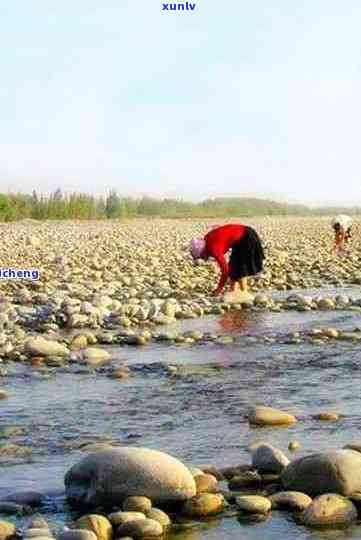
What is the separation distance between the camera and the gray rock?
16.4 feet

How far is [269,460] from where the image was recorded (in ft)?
16.5

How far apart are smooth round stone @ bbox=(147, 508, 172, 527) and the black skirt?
968cm

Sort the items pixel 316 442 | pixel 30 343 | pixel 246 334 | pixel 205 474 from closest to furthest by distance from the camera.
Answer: pixel 205 474
pixel 316 442
pixel 30 343
pixel 246 334

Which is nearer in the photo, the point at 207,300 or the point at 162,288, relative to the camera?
the point at 207,300

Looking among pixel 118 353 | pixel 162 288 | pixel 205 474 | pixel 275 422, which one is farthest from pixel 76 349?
pixel 162 288

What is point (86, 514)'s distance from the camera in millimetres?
4453

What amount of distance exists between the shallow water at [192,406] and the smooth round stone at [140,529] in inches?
4.7

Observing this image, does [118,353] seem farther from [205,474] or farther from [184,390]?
[205,474]

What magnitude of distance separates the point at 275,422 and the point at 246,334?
4.91 meters

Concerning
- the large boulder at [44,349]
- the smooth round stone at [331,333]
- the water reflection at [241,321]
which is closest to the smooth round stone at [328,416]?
the large boulder at [44,349]

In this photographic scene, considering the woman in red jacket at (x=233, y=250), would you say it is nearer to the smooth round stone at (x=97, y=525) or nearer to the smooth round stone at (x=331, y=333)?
the smooth round stone at (x=331, y=333)

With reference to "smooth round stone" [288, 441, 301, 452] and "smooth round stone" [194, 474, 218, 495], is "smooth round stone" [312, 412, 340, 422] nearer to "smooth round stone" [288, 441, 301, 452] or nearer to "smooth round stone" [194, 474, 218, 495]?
"smooth round stone" [288, 441, 301, 452]

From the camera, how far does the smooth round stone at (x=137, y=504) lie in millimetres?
4398

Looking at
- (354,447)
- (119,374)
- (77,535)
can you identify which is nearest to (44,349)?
(119,374)
